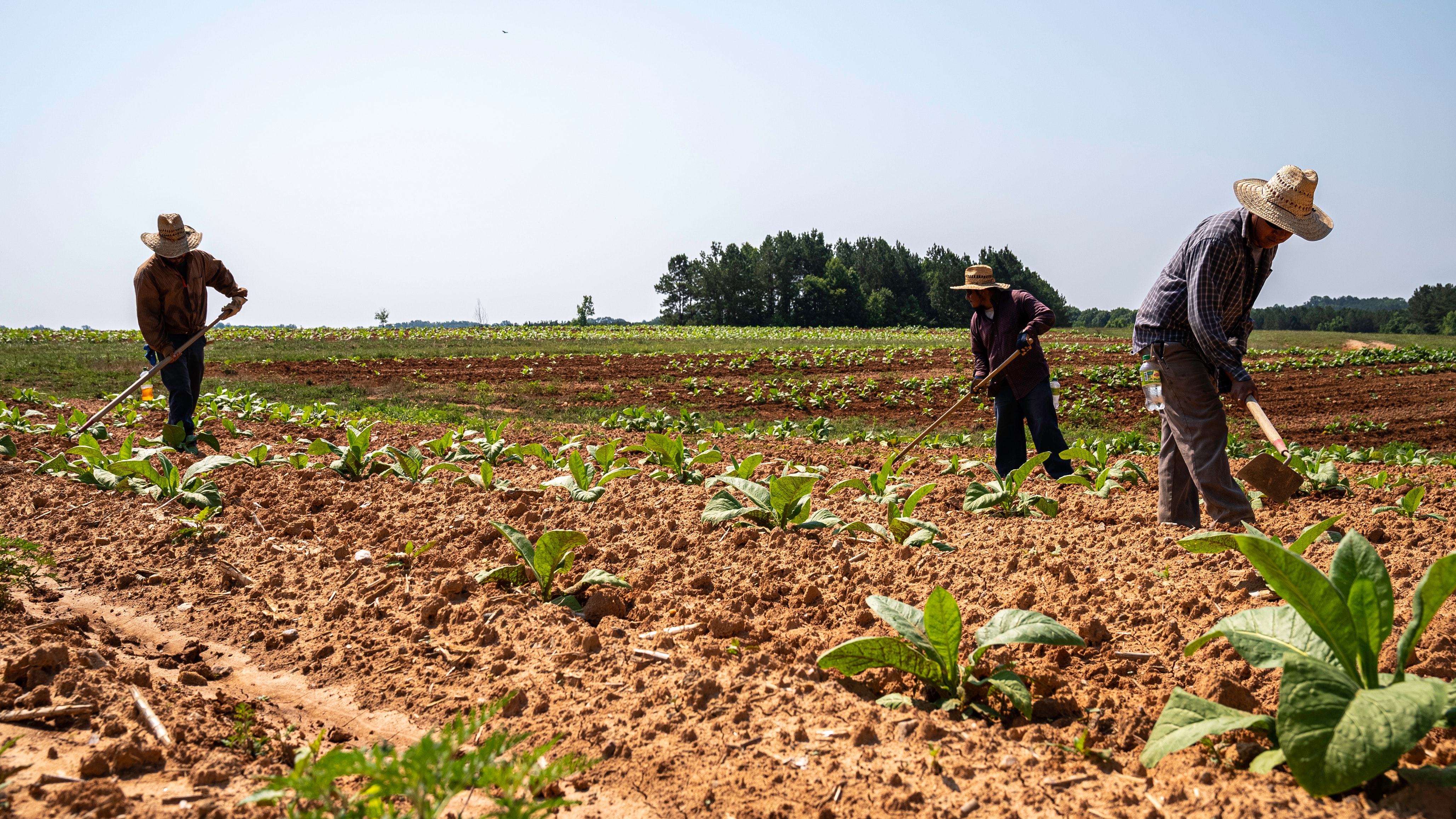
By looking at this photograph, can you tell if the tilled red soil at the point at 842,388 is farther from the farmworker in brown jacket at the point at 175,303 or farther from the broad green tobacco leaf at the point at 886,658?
the broad green tobacco leaf at the point at 886,658

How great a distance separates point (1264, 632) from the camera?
2.12m

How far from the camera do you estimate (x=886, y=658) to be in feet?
7.62

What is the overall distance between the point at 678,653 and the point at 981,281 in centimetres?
465

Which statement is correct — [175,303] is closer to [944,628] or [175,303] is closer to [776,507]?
[776,507]

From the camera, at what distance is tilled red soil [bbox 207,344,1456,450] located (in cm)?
1311

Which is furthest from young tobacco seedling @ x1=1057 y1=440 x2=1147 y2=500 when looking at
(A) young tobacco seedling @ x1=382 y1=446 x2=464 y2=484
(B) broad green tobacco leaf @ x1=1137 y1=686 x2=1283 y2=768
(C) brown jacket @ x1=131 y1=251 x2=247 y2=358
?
(C) brown jacket @ x1=131 y1=251 x2=247 y2=358

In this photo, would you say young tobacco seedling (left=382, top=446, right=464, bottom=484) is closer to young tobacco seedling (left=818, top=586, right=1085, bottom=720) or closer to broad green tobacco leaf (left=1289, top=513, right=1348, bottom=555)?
young tobacco seedling (left=818, top=586, right=1085, bottom=720)

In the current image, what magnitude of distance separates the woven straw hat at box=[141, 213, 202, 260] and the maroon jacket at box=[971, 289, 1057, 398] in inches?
251

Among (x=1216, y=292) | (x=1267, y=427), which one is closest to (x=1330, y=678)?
(x=1267, y=427)

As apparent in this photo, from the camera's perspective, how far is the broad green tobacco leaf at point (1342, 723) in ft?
5.15

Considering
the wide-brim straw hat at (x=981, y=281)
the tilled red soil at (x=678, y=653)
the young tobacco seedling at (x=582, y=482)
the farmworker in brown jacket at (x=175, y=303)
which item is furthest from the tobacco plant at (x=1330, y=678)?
the farmworker in brown jacket at (x=175, y=303)

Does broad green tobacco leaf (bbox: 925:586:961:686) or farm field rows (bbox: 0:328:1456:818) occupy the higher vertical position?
broad green tobacco leaf (bbox: 925:586:961:686)

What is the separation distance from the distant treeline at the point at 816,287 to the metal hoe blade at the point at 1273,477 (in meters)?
78.6

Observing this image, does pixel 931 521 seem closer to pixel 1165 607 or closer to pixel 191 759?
pixel 1165 607
